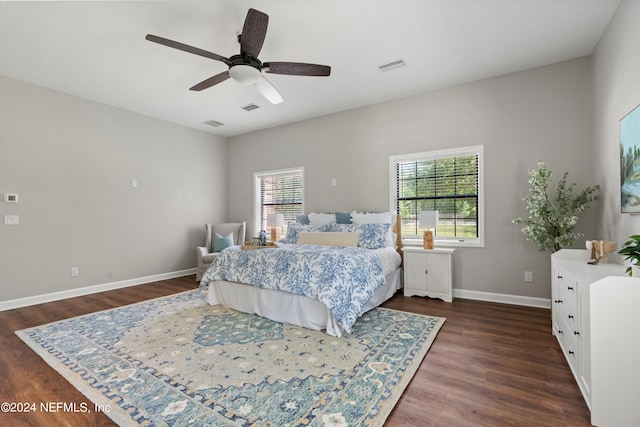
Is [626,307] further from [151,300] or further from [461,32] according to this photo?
[151,300]

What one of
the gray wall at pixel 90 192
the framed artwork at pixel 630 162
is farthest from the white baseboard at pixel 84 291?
the framed artwork at pixel 630 162

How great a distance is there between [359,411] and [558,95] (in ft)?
13.4

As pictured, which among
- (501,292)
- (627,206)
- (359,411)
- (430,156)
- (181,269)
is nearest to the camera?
(359,411)

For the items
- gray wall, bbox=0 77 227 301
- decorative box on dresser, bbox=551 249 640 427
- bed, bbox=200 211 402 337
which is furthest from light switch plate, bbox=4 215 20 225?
decorative box on dresser, bbox=551 249 640 427

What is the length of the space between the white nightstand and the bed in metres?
0.19

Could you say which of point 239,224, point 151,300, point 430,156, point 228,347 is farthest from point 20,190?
point 430,156

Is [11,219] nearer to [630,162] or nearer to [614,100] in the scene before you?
[630,162]

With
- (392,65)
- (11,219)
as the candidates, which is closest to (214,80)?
(392,65)

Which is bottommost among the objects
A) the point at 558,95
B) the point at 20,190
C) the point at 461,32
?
the point at 20,190

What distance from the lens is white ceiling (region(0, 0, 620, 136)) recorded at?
8.38 feet

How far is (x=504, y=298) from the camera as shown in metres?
3.77

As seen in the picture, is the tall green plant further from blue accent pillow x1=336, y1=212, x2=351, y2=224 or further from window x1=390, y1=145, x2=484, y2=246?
blue accent pillow x1=336, y1=212, x2=351, y2=224

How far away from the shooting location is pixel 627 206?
2291mm

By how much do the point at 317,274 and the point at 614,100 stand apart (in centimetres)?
311
